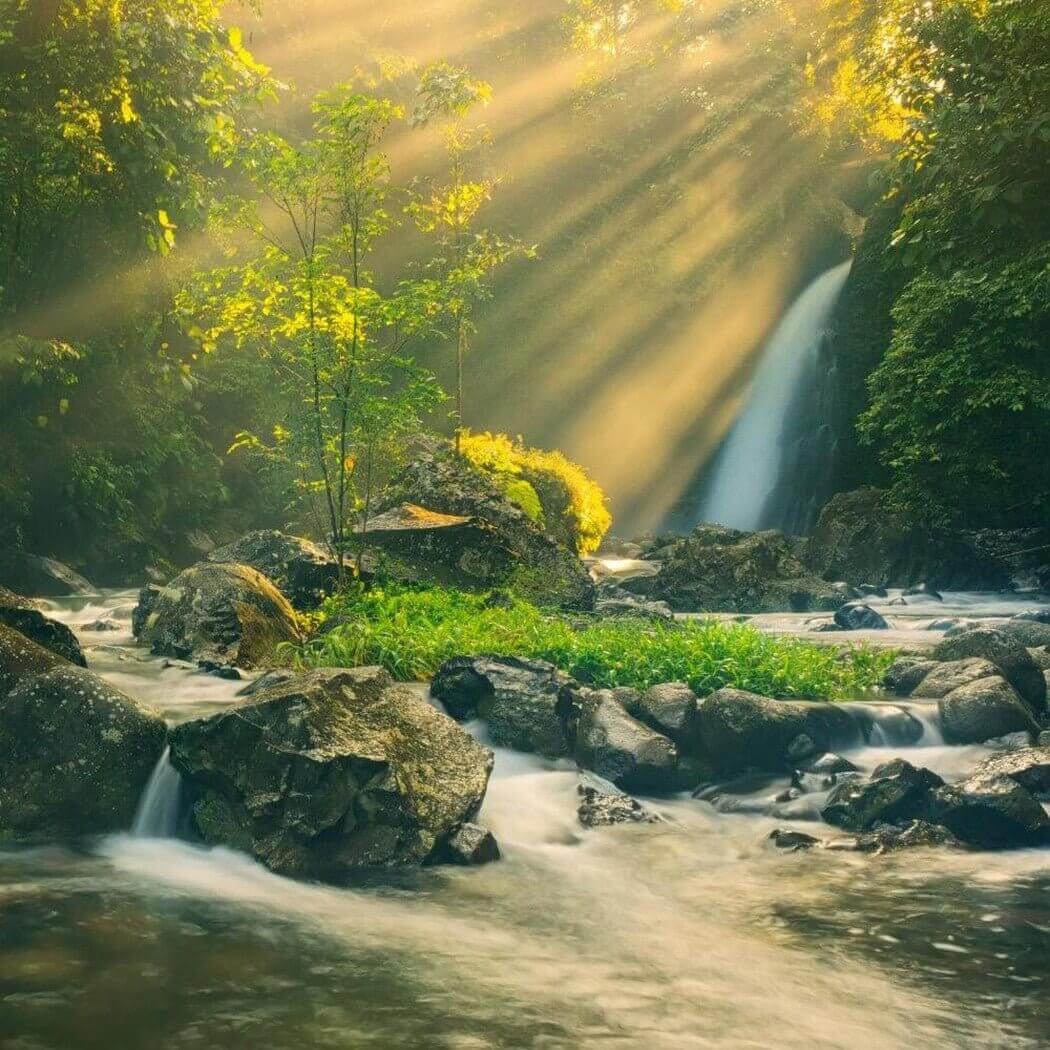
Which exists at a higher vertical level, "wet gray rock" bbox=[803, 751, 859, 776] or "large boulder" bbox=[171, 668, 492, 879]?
"wet gray rock" bbox=[803, 751, 859, 776]

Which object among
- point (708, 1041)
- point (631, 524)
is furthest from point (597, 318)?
point (708, 1041)

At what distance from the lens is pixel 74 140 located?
909 centimetres

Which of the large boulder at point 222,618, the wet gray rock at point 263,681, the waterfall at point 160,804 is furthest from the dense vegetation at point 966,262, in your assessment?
the large boulder at point 222,618

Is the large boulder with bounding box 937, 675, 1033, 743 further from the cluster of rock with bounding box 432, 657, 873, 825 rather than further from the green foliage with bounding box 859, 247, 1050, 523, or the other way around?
the green foliage with bounding box 859, 247, 1050, 523

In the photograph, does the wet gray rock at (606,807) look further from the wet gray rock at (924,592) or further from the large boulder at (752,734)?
the wet gray rock at (924,592)

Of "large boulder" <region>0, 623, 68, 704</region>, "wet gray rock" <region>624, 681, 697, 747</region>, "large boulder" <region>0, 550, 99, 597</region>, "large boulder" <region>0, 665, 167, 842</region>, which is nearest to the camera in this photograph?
"large boulder" <region>0, 665, 167, 842</region>

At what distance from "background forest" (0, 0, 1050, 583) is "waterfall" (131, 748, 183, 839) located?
5173mm

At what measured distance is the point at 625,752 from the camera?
8156 mm

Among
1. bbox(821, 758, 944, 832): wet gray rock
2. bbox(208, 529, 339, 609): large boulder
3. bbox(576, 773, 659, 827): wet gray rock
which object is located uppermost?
bbox(208, 529, 339, 609): large boulder

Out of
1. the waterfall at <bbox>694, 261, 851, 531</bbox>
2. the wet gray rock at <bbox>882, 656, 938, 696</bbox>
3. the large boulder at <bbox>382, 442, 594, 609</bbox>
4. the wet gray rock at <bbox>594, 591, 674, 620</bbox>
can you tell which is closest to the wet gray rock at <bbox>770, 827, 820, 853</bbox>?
the wet gray rock at <bbox>882, 656, 938, 696</bbox>

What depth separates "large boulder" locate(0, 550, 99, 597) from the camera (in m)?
19.7

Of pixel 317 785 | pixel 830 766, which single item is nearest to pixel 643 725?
pixel 830 766

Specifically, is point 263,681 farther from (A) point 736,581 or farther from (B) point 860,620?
(A) point 736,581

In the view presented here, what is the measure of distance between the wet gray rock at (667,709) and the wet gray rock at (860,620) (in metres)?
7.81
